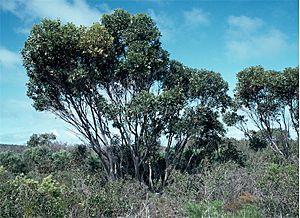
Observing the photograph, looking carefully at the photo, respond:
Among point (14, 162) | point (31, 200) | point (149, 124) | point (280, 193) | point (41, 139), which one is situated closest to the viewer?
point (31, 200)

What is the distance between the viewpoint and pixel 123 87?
8.51m

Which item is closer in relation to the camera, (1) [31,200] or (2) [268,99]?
(1) [31,200]

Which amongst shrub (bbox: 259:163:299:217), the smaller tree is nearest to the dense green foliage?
shrub (bbox: 259:163:299:217)

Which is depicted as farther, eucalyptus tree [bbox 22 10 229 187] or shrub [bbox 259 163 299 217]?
eucalyptus tree [bbox 22 10 229 187]

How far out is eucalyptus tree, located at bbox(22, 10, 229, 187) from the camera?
762 centimetres

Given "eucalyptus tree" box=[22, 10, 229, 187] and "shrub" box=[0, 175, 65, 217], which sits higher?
"eucalyptus tree" box=[22, 10, 229, 187]

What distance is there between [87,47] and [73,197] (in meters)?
3.27

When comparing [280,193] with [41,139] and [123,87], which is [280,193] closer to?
[123,87]

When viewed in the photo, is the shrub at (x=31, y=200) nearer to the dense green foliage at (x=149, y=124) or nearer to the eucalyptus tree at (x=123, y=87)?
the dense green foliage at (x=149, y=124)

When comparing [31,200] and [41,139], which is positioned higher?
[41,139]

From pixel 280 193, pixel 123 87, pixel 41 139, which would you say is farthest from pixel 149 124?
pixel 41 139

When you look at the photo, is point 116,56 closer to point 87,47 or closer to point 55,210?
point 87,47

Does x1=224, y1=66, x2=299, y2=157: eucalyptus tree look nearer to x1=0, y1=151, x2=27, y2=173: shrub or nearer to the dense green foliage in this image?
the dense green foliage

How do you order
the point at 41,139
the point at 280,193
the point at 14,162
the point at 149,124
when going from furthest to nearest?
the point at 41,139 → the point at 14,162 → the point at 149,124 → the point at 280,193
